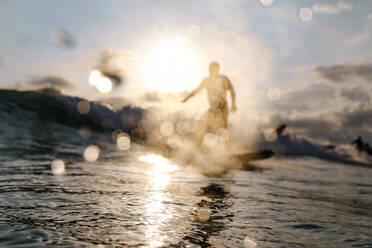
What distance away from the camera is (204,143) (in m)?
8.02

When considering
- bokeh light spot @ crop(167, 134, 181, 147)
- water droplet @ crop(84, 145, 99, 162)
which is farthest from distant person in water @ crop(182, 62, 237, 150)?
water droplet @ crop(84, 145, 99, 162)

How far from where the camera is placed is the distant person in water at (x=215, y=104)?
789cm

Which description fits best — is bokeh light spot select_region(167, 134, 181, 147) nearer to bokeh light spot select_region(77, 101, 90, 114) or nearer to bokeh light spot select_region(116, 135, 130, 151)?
bokeh light spot select_region(116, 135, 130, 151)

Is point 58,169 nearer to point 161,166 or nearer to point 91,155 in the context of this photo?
point 161,166

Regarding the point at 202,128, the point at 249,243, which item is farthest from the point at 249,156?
the point at 249,243

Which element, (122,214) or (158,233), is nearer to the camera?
(158,233)

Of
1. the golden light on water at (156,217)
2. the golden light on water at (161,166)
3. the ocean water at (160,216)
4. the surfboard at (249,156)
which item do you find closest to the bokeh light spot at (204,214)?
the ocean water at (160,216)

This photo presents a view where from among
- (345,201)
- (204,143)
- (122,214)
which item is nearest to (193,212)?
(122,214)

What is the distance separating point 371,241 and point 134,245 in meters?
1.65

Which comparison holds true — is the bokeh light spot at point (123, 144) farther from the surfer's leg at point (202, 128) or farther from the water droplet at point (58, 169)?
the water droplet at point (58, 169)

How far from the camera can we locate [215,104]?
795 cm

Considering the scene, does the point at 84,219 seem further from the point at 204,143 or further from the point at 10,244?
the point at 204,143

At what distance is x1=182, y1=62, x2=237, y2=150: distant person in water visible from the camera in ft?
25.9

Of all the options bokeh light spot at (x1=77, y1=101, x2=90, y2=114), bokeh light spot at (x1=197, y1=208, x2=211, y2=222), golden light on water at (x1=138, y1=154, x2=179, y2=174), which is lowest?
bokeh light spot at (x1=197, y1=208, x2=211, y2=222)
